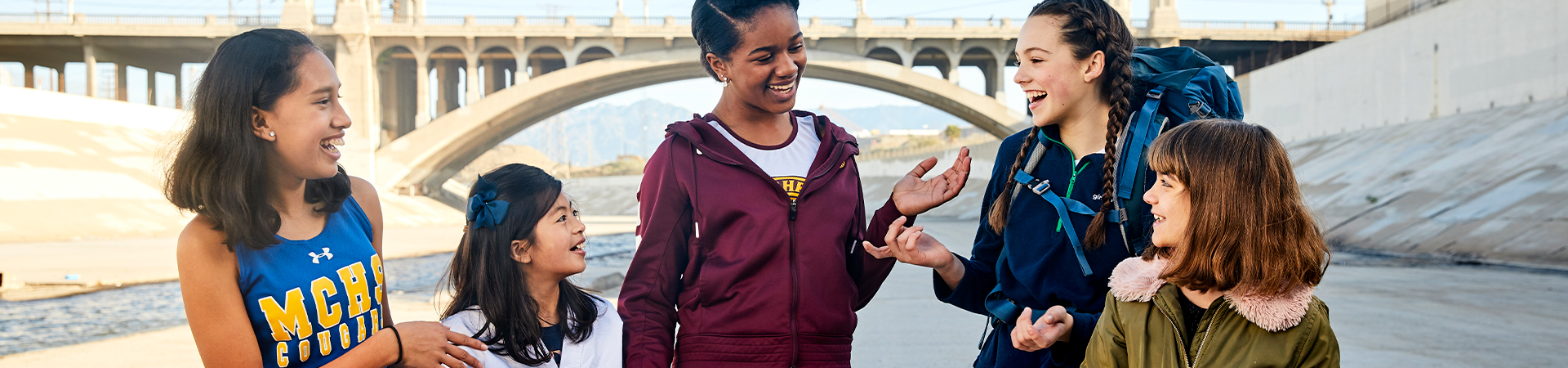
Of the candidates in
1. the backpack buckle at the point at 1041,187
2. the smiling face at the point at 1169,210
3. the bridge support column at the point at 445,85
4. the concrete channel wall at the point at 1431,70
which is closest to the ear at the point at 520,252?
the backpack buckle at the point at 1041,187

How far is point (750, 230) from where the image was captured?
2180 millimetres

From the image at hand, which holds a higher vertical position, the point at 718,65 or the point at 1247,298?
the point at 718,65

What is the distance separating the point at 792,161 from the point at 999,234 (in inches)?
22.8

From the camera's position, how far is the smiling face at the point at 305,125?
1.87 m

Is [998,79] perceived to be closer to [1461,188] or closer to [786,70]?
[1461,188]

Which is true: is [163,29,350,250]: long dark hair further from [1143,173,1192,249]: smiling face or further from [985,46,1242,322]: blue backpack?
[1143,173,1192,249]: smiling face

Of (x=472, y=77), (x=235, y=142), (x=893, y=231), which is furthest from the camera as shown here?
(x=472, y=77)

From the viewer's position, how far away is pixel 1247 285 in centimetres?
168

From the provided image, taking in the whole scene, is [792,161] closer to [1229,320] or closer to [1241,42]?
[1229,320]

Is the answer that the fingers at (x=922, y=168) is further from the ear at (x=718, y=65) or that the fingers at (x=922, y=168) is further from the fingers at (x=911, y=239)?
the ear at (x=718, y=65)

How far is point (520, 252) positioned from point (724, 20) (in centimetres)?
83

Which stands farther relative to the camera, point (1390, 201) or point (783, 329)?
point (1390, 201)

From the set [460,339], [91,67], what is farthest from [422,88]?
[460,339]

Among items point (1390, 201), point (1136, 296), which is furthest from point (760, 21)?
point (1390, 201)
